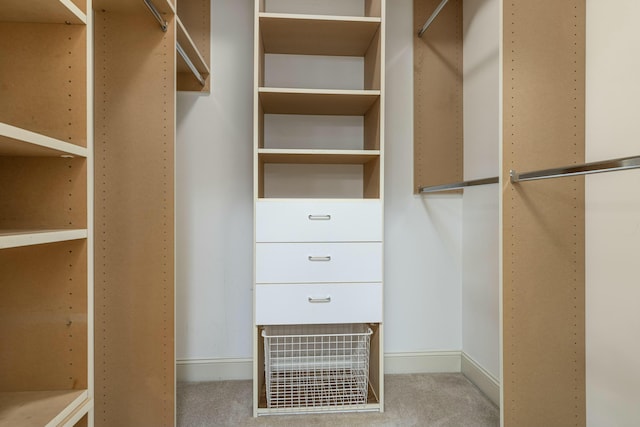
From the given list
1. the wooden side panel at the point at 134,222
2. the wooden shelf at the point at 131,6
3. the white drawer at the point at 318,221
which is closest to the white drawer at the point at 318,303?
the white drawer at the point at 318,221

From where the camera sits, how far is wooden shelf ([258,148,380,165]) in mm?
1737

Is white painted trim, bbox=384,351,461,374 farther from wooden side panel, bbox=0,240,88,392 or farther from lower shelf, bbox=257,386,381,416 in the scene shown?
wooden side panel, bbox=0,240,88,392

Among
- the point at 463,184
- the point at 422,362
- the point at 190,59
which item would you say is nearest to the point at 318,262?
the point at 463,184

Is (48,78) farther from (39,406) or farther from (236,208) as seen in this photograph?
(236,208)

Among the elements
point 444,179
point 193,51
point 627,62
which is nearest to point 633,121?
point 627,62

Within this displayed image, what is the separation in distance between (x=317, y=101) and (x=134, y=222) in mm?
1072

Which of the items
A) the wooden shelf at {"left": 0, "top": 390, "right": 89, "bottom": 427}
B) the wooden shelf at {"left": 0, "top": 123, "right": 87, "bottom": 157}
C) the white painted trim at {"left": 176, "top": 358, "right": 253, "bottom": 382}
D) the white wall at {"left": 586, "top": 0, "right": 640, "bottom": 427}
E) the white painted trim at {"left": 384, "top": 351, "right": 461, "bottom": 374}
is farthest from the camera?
the white painted trim at {"left": 384, "top": 351, "right": 461, "bottom": 374}

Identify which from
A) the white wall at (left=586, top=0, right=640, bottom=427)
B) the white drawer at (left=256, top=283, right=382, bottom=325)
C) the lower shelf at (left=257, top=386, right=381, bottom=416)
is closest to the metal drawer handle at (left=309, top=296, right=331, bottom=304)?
the white drawer at (left=256, top=283, right=382, bottom=325)

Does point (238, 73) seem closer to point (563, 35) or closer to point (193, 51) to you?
point (193, 51)

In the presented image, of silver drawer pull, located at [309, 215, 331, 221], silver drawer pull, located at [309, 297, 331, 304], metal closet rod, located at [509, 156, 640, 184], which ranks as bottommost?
silver drawer pull, located at [309, 297, 331, 304]

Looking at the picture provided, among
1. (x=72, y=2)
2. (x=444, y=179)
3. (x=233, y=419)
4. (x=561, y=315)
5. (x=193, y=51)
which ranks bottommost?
(x=233, y=419)

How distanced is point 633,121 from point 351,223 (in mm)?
1124

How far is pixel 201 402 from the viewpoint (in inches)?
74.0

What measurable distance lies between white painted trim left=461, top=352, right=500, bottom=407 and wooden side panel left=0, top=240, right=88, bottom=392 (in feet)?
6.11
